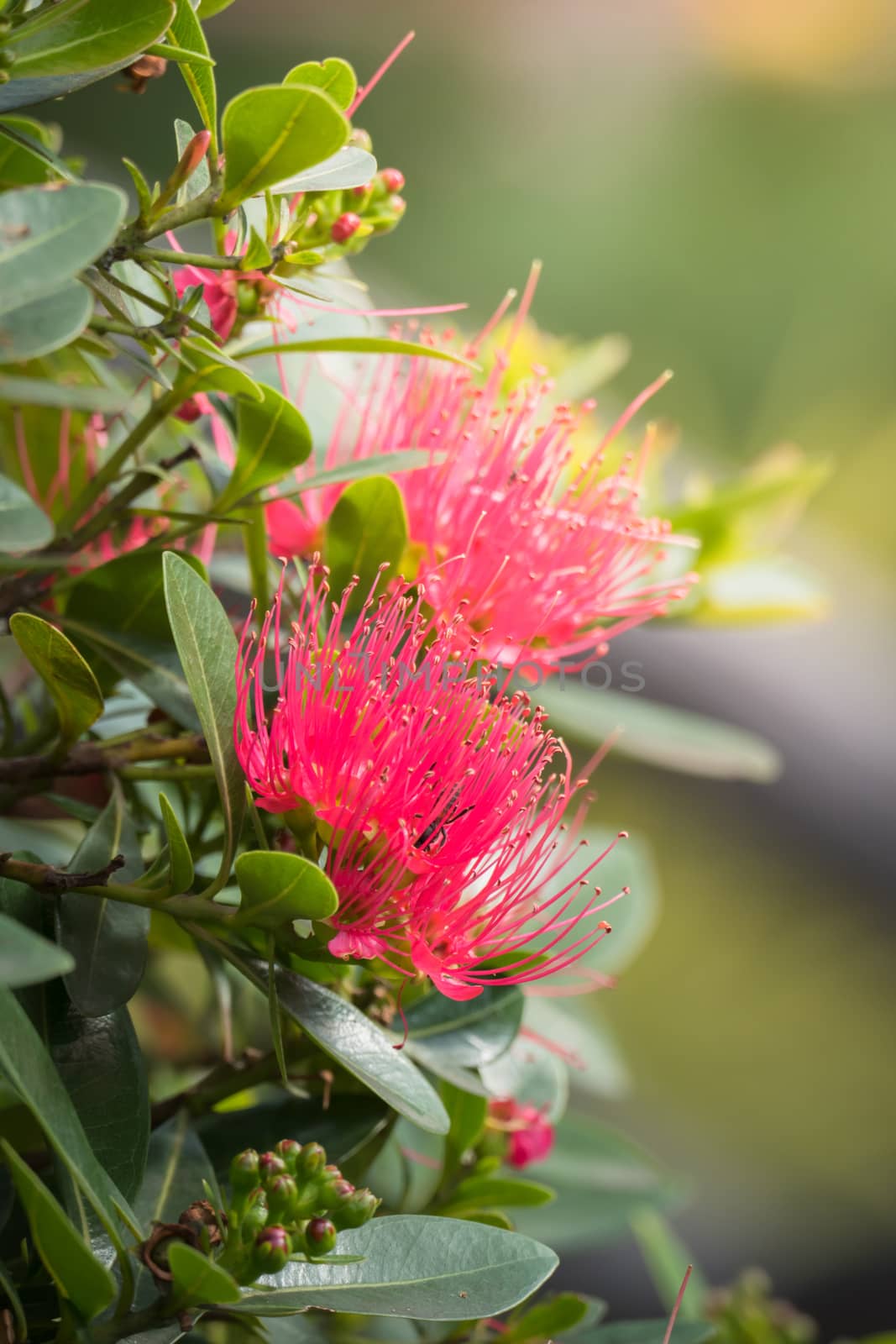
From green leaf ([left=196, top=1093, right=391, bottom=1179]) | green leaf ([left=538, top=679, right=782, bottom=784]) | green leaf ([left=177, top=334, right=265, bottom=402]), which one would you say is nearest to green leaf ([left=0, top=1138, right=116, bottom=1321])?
green leaf ([left=196, top=1093, right=391, bottom=1179])

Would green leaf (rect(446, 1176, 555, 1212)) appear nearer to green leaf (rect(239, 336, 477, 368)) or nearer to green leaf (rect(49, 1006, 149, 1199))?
green leaf (rect(49, 1006, 149, 1199))

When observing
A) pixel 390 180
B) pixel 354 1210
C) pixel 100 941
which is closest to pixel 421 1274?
pixel 354 1210

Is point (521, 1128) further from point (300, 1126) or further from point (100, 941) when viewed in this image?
point (100, 941)

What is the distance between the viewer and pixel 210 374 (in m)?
0.39

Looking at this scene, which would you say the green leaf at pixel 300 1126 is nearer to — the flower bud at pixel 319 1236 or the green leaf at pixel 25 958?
the flower bud at pixel 319 1236

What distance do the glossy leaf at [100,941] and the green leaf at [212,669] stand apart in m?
0.03

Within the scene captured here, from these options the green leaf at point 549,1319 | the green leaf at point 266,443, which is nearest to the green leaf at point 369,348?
the green leaf at point 266,443

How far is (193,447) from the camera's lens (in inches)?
17.9

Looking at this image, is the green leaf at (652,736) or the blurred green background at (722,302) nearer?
the green leaf at (652,736)

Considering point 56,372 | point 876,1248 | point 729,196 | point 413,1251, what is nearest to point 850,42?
point 729,196

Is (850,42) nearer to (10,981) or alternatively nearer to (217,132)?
(217,132)

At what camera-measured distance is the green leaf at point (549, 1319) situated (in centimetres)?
48

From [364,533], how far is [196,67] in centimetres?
16

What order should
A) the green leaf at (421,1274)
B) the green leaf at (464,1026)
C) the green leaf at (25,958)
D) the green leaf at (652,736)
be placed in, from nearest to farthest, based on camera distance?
the green leaf at (25,958) → the green leaf at (421,1274) → the green leaf at (464,1026) → the green leaf at (652,736)
